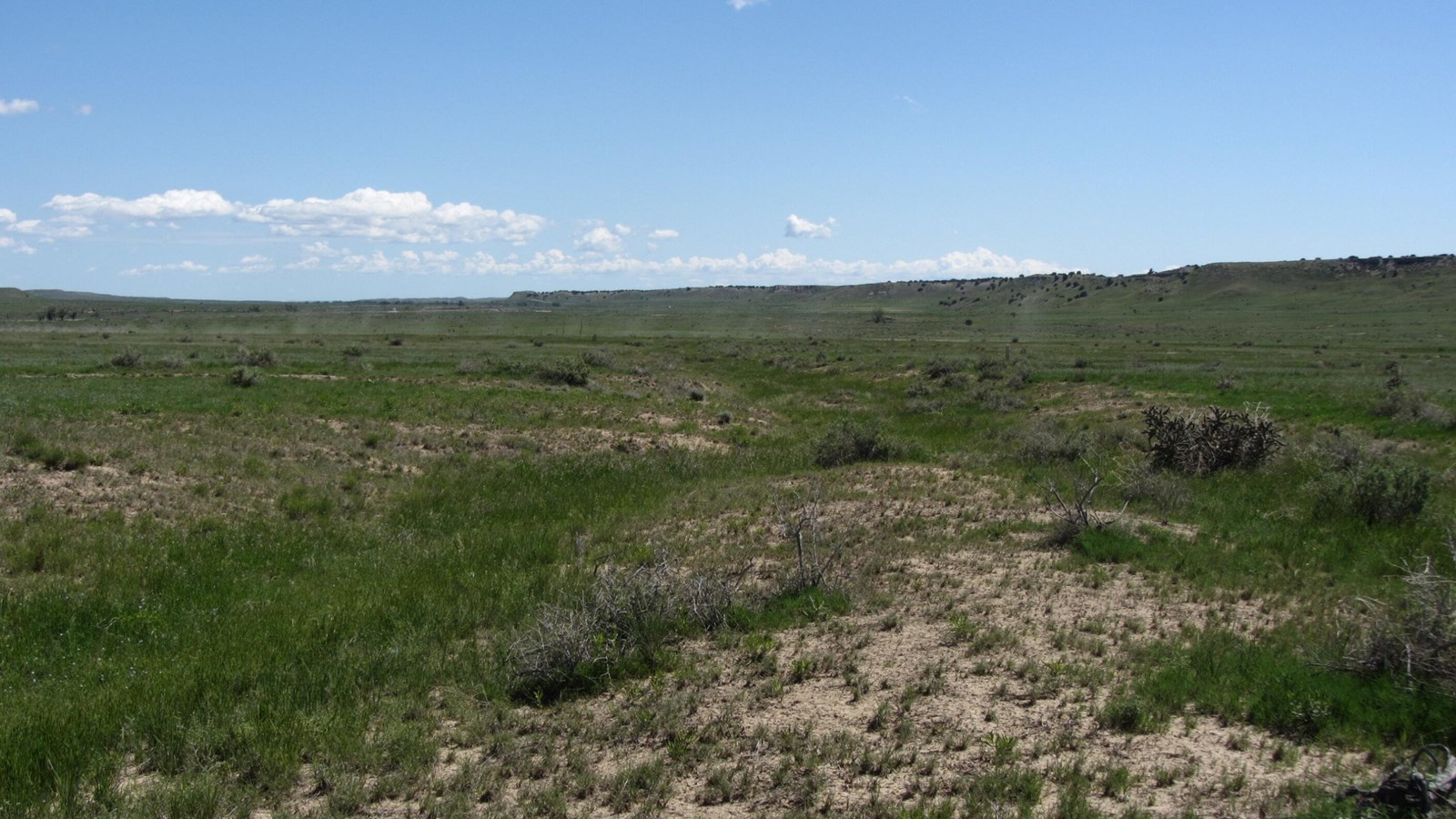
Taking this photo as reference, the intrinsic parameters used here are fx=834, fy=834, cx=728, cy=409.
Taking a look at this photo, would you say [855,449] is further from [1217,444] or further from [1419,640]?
[1419,640]

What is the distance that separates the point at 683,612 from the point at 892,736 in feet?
9.79

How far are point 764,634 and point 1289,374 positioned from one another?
34.0 m

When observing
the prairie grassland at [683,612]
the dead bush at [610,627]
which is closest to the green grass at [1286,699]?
the prairie grassland at [683,612]

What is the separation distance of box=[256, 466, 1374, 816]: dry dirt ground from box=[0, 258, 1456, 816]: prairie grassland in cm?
Result: 3

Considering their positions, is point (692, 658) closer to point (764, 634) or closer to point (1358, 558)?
point (764, 634)

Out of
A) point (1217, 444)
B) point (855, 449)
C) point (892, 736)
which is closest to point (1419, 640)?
point (892, 736)

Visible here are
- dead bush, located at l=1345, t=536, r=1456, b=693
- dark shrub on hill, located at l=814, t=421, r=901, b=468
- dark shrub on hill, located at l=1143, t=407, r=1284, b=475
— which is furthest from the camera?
dark shrub on hill, located at l=814, t=421, r=901, b=468

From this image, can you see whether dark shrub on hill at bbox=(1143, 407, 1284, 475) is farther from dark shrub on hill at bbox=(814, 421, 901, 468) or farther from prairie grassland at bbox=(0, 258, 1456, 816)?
dark shrub on hill at bbox=(814, 421, 901, 468)

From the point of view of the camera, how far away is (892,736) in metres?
6.12

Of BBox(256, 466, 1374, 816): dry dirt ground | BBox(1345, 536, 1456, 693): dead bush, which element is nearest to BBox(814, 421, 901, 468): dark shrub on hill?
BBox(256, 466, 1374, 816): dry dirt ground

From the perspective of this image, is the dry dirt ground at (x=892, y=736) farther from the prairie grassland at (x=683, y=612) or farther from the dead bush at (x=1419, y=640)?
the dead bush at (x=1419, y=640)

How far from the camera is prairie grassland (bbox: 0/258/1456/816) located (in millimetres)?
5621

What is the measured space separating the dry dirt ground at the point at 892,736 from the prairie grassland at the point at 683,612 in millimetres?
34

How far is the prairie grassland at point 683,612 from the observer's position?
221 inches
